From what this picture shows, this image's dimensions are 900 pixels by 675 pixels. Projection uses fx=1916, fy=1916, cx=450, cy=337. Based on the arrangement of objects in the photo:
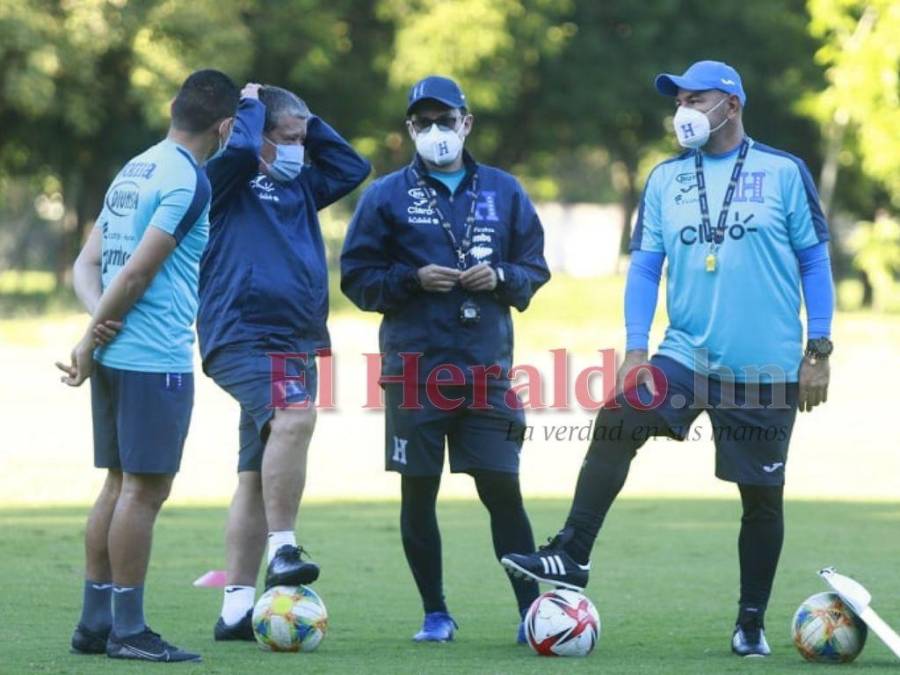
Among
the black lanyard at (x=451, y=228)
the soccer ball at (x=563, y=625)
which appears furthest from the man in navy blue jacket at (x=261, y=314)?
the soccer ball at (x=563, y=625)

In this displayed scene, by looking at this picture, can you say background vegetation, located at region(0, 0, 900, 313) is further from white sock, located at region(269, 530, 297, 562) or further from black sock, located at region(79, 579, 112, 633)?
Result: black sock, located at region(79, 579, 112, 633)

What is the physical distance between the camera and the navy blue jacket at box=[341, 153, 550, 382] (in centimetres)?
845

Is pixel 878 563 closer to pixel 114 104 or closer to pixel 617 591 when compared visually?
pixel 617 591

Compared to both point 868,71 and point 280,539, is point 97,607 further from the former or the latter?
point 868,71

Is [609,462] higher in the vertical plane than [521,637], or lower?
higher

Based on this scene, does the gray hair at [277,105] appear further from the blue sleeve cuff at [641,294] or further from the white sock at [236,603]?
the white sock at [236,603]

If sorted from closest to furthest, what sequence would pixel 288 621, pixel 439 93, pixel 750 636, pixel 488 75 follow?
pixel 288 621, pixel 750 636, pixel 439 93, pixel 488 75

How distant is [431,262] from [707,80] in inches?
56.5

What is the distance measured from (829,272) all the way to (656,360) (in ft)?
2.66

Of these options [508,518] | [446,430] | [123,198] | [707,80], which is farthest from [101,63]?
[123,198]


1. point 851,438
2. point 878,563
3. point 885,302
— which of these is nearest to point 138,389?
point 878,563

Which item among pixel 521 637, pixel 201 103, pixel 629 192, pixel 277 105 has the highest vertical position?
pixel 629 192

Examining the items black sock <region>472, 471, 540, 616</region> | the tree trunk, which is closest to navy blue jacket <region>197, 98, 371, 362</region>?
black sock <region>472, 471, 540, 616</region>

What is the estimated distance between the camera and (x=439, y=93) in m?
8.52
